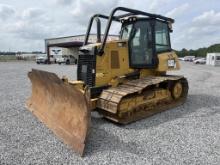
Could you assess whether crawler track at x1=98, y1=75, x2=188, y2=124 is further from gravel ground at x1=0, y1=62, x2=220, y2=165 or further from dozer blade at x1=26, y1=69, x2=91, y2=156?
dozer blade at x1=26, y1=69, x2=91, y2=156

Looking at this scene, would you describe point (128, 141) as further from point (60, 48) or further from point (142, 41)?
point (60, 48)

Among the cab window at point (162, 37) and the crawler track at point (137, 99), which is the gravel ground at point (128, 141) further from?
the cab window at point (162, 37)

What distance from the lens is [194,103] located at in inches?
370

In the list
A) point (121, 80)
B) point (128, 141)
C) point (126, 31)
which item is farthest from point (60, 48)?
point (128, 141)

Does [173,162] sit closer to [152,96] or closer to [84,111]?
[84,111]

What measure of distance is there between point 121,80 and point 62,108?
2188 mm

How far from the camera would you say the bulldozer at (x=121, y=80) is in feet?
21.8

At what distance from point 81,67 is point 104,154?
3.49 meters

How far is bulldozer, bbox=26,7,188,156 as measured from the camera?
6.65 meters

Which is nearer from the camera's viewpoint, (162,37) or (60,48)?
(162,37)

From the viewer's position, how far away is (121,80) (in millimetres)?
8008

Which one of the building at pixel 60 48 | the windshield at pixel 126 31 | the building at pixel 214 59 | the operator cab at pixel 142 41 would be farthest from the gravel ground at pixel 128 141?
the building at pixel 214 59

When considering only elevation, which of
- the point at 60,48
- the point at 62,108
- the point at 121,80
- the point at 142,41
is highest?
the point at 60,48

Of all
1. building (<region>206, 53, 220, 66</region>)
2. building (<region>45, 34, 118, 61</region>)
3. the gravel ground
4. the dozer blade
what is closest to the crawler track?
the gravel ground
